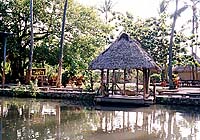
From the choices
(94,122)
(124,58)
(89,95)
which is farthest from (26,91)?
(94,122)

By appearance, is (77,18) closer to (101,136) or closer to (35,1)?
(35,1)

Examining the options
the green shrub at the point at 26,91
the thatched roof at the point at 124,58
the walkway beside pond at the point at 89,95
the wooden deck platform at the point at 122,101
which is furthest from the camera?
the green shrub at the point at 26,91

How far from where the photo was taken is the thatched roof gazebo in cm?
1892

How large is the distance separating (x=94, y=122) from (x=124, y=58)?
20.8ft

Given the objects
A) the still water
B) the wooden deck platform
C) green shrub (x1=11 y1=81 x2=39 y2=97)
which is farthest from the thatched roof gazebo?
green shrub (x1=11 y1=81 x2=39 y2=97)

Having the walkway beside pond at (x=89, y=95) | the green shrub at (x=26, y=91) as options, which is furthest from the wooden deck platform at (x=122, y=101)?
the green shrub at (x=26, y=91)

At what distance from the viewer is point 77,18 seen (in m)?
27.7

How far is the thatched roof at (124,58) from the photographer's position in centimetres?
1890

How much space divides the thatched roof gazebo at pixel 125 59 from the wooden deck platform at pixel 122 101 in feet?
2.48

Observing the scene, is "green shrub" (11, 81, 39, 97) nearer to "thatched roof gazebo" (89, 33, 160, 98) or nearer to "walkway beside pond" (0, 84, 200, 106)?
"walkway beside pond" (0, 84, 200, 106)

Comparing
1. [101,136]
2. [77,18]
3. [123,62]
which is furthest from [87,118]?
[77,18]

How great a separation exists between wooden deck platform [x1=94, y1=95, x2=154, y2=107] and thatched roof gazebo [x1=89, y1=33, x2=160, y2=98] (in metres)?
0.76

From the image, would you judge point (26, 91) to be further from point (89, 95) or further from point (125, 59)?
point (125, 59)

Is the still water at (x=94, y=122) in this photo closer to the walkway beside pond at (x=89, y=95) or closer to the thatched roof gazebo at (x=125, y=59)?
the walkway beside pond at (x=89, y=95)
